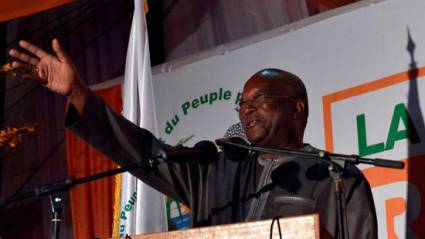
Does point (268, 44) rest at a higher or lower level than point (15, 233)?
higher

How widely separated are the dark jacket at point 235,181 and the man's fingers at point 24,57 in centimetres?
23

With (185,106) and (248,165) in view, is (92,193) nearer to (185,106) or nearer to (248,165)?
(185,106)

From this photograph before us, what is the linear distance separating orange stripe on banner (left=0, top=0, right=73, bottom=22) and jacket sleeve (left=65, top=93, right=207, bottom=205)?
188 centimetres

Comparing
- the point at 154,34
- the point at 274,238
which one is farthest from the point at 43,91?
the point at 274,238

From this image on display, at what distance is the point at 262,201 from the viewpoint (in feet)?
11.9

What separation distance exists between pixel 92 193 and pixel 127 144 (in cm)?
194

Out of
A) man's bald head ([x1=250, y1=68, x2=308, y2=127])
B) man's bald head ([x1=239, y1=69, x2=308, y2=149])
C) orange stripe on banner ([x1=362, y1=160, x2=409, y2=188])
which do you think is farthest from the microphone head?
orange stripe on banner ([x1=362, y1=160, x2=409, y2=188])

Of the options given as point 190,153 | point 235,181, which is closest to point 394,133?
point 235,181

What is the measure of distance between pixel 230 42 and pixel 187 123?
1.67 ft

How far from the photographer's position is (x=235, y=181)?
3760mm

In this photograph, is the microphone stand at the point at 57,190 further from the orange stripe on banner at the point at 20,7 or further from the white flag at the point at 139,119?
the orange stripe on banner at the point at 20,7

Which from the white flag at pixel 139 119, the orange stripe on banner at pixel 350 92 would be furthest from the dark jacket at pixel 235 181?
the white flag at pixel 139 119

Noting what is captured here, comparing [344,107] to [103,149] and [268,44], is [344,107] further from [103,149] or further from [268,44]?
[103,149]

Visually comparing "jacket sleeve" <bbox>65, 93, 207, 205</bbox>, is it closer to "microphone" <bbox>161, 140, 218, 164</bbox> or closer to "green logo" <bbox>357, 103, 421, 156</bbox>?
"microphone" <bbox>161, 140, 218, 164</bbox>
